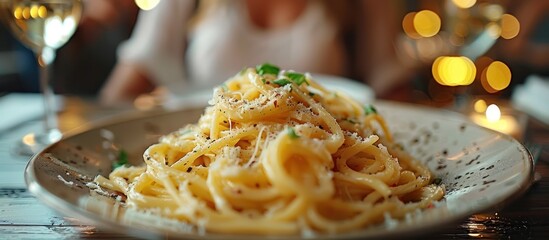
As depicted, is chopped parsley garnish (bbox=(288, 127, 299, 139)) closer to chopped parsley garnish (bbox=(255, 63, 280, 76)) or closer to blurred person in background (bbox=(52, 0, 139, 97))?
chopped parsley garnish (bbox=(255, 63, 280, 76))

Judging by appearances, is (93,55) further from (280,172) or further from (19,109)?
(280,172)

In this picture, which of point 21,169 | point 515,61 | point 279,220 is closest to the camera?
point 279,220

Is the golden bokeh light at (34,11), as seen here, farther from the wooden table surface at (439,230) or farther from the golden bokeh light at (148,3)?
the golden bokeh light at (148,3)

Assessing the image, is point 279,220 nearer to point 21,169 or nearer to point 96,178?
point 96,178

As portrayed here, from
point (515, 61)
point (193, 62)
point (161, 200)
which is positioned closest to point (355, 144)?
point (161, 200)

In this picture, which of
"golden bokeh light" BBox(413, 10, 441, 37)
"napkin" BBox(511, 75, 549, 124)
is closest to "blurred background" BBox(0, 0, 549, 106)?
"golden bokeh light" BBox(413, 10, 441, 37)

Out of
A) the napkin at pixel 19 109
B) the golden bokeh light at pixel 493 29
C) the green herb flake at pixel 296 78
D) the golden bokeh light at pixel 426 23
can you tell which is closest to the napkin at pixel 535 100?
the golden bokeh light at pixel 493 29

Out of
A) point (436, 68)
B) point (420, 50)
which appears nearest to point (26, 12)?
point (420, 50)
